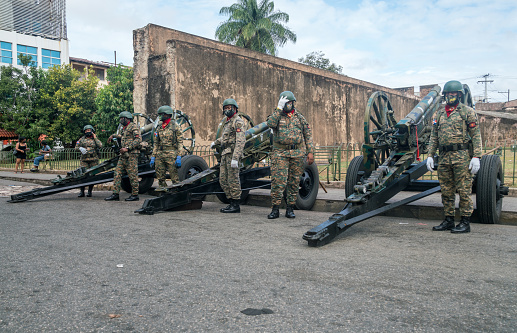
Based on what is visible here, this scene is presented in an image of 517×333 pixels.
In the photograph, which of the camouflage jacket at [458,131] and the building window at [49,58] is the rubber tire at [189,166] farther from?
the building window at [49,58]

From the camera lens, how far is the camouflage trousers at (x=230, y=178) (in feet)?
23.9

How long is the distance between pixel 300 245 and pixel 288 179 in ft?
7.42

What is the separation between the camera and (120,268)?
372 centimetres

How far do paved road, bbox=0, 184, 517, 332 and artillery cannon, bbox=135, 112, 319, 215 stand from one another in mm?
1319

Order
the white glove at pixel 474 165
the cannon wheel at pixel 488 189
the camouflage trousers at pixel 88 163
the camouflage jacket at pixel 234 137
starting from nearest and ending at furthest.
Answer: the white glove at pixel 474 165, the cannon wheel at pixel 488 189, the camouflage jacket at pixel 234 137, the camouflage trousers at pixel 88 163

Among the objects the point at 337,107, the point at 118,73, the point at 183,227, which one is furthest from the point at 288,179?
the point at 118,73

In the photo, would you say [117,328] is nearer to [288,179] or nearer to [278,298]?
[278,298]

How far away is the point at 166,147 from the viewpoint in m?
8.38

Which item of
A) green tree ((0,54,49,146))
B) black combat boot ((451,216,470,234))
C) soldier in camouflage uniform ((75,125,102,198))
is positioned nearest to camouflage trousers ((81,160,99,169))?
soldier in camouflage uniform ((75,125,102,198))

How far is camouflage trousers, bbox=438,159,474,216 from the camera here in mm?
5277

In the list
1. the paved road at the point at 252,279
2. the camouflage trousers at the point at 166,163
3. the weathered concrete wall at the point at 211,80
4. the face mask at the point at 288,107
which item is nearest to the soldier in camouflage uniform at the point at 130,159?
the camouflage trousers at the point at 166,163

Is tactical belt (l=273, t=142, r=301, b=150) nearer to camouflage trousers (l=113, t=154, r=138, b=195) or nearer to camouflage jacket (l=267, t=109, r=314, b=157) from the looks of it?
camouflage jacket (l=267, t=109, r=314, b=157)

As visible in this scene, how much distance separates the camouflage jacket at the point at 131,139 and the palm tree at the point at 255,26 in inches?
989

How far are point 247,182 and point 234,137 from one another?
110 centimetres
